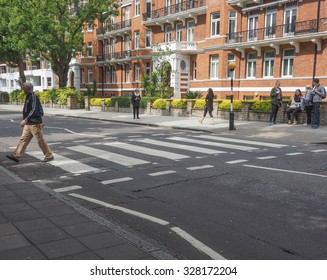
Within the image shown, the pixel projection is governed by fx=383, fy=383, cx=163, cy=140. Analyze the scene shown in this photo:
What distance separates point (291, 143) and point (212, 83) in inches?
865

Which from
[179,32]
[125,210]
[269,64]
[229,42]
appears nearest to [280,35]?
[269,64]

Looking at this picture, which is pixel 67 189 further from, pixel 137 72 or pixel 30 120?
pixel 137 72

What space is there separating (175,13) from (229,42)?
27.4 ft

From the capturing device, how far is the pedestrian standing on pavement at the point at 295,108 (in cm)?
1838

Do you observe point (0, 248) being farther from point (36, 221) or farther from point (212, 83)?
point (212, 83)

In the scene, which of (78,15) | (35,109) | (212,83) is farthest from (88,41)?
(35,109)

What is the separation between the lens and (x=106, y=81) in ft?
→ 177

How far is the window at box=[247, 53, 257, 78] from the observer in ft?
104

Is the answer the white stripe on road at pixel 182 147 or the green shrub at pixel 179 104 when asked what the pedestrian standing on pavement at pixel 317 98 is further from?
the green shrub at pixel 179 104

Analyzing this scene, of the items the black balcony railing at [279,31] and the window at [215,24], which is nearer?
the black balcony railing at [279,31]

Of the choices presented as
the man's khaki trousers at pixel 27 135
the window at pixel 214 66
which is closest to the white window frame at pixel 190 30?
the window at pixel 214 66

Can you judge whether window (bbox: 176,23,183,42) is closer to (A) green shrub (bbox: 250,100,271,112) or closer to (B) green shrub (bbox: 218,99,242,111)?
(B) green shrub (bbox: 218,99,242,111)

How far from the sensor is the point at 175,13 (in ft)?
126

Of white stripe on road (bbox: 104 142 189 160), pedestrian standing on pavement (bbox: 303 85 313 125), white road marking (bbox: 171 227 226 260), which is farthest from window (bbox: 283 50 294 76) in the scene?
white road marking (bbox: 171 227 226 260)
